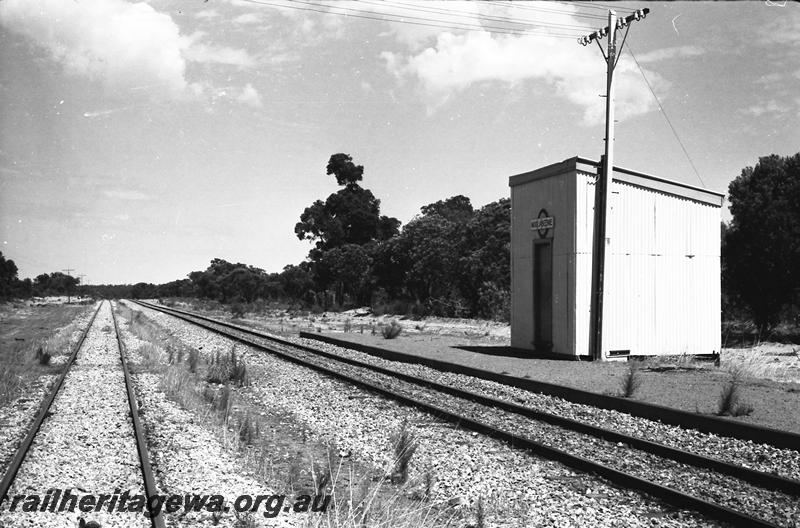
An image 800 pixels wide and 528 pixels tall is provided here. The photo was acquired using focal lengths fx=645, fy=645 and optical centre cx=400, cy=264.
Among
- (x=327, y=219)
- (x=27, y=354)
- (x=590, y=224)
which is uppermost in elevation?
(x=327, y=219)

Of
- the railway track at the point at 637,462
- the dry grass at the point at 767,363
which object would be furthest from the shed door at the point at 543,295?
the railway track at the point at 637,462

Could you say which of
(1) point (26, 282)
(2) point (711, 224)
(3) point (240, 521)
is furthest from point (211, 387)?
(1) point (26, 282)

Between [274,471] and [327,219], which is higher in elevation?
[327,219]

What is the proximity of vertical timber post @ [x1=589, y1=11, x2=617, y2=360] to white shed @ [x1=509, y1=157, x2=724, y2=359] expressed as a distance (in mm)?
191

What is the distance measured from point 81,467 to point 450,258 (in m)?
39.6

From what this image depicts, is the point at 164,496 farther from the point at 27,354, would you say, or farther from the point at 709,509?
the point at 27,354

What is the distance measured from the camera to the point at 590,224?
17953mm

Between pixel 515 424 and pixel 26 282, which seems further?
pixel 26 282

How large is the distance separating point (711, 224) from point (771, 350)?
6.86 metres

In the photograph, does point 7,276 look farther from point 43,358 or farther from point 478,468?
point 478,468

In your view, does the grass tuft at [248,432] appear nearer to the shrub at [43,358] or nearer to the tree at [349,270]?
the shrub at [43,358]

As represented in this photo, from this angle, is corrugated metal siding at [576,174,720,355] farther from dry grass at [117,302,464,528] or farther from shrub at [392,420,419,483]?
shrub at [392,420,419,483]

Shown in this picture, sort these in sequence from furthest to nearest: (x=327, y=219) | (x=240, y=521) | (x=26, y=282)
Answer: (x=26, y=282) → (x=327, y=219) → (x=240, y=521)

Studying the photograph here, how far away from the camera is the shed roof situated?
17.9 metres
